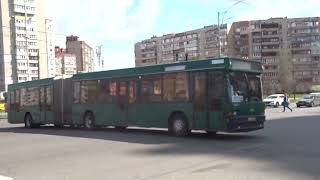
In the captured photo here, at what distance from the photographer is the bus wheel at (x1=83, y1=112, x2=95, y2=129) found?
1001 inches

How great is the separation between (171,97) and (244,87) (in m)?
2.89

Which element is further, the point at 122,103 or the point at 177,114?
the point at 122,103

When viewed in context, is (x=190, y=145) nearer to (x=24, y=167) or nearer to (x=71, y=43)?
(x=24, y=167)

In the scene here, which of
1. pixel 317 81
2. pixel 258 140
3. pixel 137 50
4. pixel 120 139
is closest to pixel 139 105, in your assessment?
pixel 120 139

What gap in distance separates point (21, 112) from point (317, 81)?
93.5 metres

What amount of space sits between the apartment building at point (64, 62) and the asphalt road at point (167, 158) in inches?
2629

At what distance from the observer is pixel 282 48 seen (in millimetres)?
98000

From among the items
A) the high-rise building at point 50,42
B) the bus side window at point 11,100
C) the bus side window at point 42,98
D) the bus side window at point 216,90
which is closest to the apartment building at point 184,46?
the high-rise building at point 50,42

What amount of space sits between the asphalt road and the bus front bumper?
1.20 feet

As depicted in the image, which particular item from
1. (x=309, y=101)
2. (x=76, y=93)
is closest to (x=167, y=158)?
(x=76, y=93)

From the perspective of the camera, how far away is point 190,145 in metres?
16.6

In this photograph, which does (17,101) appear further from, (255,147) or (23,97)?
(255,147)

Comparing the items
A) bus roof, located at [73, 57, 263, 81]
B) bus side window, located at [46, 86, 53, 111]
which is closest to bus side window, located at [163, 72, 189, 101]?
bus roof, located at [73, 57, 263, 81]

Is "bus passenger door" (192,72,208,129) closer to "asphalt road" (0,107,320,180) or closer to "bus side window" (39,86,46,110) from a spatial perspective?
"asphalt road" (0,107,320,180)
